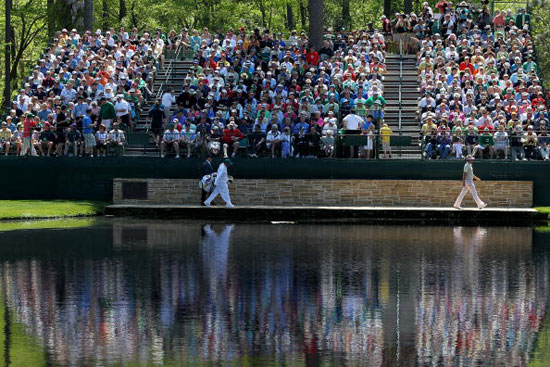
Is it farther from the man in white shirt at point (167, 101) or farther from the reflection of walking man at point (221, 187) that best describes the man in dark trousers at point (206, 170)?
the man in white shirt at point (167, 101)

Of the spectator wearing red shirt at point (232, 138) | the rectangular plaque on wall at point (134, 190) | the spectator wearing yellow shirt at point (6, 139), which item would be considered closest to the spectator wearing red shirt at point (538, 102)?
the spectator wearing red shirt at point (232, 138)

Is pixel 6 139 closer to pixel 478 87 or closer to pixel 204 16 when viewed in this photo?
pixel 478 87

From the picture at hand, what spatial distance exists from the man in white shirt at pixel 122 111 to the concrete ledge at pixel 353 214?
5248 millimetres

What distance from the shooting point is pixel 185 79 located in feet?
133

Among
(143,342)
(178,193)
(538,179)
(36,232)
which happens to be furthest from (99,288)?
(538,179)

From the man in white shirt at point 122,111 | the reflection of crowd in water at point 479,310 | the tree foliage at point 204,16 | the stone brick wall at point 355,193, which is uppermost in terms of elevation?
the tree foliage at point 204,16

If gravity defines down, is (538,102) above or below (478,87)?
below

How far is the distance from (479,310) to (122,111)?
23759 mm

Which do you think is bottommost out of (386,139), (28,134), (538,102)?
(386,139)

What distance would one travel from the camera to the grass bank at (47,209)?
3284 centimetres

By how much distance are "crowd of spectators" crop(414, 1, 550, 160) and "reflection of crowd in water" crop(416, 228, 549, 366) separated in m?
12.3

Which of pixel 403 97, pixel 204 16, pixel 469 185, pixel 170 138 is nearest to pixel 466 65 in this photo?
pixel 403 97

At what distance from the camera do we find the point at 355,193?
35.8 metres

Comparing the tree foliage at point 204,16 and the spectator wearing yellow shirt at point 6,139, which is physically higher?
the tree foliage at point 204,16
